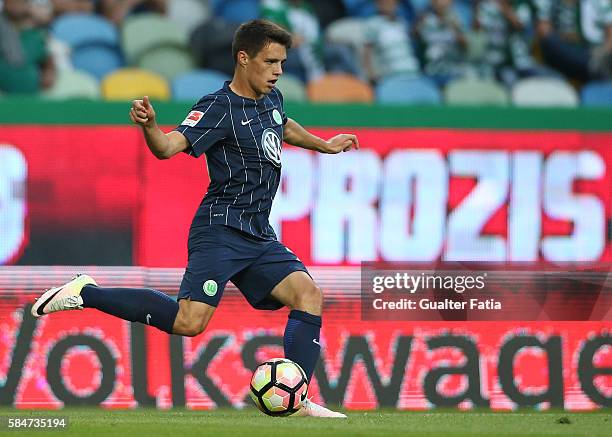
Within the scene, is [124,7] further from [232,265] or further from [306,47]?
[232,265]

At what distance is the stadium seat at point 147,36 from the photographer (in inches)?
480

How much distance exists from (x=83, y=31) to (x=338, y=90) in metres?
2.35

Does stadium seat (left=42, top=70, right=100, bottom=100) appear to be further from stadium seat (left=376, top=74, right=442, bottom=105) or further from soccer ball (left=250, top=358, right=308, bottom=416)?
soccer ball (left=250, top=358, right=308, bottom=416)

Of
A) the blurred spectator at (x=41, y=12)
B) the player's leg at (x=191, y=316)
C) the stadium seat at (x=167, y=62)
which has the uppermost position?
the blurred spectator at (x=41, y=12)

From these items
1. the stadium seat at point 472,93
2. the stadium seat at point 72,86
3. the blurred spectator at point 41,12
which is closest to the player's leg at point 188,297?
the stadium seat at point 72,86

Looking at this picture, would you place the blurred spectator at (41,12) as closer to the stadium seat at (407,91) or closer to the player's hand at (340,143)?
the stadium seat at (407,91)

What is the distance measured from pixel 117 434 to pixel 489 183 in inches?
172

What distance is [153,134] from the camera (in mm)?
7078

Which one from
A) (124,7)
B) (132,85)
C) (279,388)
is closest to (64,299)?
(279,388)

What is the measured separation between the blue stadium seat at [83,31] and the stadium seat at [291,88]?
167cm

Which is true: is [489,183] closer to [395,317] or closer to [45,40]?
[395,317]

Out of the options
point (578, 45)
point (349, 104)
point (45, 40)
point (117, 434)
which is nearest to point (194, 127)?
point (117, 434)

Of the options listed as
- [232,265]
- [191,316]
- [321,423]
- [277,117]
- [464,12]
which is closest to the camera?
[321,423]

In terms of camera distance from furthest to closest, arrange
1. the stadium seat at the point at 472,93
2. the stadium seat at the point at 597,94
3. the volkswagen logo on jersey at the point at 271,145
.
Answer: the stadium seat at the point at 597,94, the stadium seat at the point at 472,93, the volkswagen logo on jersey at the point at 271,145
